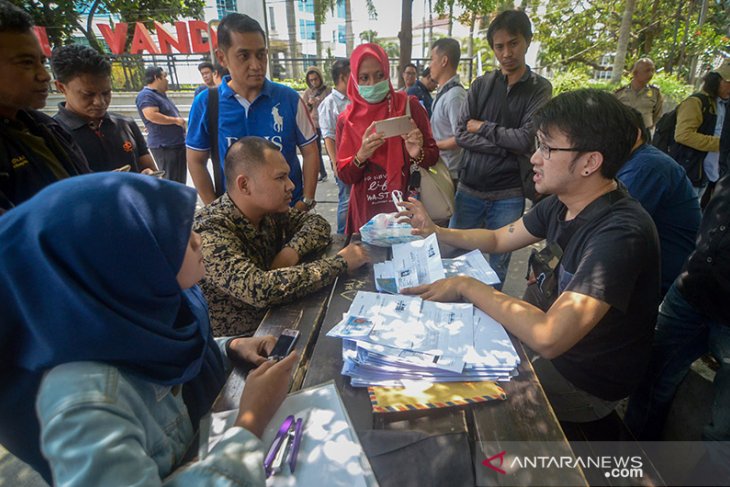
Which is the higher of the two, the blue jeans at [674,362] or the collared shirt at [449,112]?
the collared shirt at [449,112]

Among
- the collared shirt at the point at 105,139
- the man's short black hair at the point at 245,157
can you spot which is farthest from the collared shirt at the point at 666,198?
the collared shirt at the point at 105,139

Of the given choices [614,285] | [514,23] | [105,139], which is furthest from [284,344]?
[105,139]

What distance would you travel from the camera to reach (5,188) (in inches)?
77.1

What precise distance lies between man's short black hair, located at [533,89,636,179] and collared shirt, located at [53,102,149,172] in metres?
3.27

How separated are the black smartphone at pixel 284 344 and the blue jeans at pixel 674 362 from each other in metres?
1.78

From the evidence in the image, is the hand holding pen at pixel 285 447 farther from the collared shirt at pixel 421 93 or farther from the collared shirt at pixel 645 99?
the collared shirt at pixel 645 99

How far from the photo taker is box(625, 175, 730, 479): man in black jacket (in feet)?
5.53

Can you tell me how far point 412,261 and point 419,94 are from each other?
468 cm

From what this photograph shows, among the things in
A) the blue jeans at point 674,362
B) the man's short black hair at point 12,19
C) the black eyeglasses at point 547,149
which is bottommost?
the blue jeans at point 674,362

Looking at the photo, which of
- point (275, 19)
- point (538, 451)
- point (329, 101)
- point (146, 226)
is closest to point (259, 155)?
point (146, 226)

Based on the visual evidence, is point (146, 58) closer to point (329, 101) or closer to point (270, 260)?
point (329, 101)

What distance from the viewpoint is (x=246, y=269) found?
1.69 metres

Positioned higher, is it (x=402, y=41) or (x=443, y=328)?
(x=402, y=41)

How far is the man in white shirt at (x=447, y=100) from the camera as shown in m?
3.62
